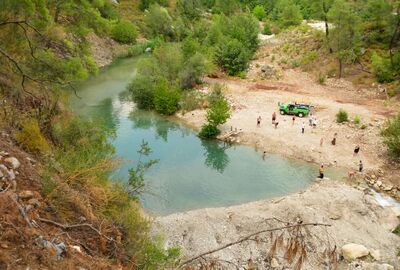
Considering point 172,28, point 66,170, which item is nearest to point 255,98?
point 66,170

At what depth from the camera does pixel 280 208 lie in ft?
87.1

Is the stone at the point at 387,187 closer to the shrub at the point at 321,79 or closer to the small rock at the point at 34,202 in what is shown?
the small rock at the point at 34,202

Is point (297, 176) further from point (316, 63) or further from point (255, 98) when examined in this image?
point (316, 63)

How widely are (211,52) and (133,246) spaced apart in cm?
4875

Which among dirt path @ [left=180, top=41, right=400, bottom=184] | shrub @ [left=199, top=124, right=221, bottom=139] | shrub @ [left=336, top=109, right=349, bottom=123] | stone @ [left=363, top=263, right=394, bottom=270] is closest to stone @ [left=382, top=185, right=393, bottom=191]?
dirt path @ [left=180, top=41, right=400, bottom=184]

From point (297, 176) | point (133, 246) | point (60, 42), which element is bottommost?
point (297, 176)

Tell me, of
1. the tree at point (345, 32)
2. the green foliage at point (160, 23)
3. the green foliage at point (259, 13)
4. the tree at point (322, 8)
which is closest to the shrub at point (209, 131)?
the tree at point (345, 32)

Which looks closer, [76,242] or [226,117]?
[76,242]

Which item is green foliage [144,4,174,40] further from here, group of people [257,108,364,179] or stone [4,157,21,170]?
stone [4,157,21,170]

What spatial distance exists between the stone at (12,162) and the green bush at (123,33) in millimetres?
68229

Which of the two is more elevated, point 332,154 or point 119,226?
point 119,226

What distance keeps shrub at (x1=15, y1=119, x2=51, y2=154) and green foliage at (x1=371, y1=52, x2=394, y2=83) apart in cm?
4237

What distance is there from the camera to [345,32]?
55.7 m

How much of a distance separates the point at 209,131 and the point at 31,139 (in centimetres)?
2165
